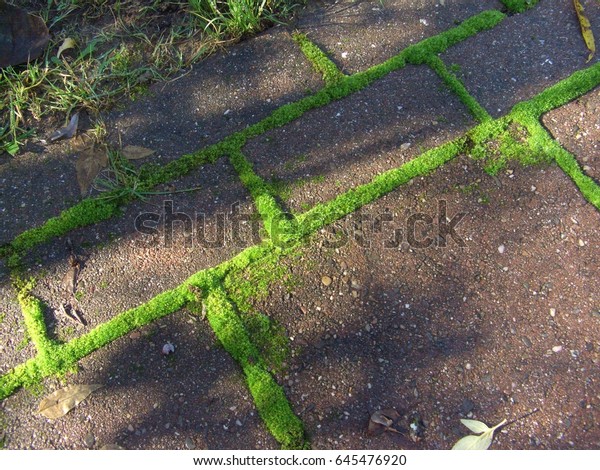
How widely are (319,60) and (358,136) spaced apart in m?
0.50

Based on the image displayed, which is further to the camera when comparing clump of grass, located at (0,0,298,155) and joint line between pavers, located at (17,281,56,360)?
clump of grass, located at (0,0,298,155)

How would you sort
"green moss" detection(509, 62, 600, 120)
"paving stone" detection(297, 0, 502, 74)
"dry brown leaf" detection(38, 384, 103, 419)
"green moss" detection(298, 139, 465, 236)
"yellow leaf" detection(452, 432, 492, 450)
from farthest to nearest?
"paving stone" detection(297, 0, 502, 74)
"green moss" detection(509, 62, 600, 120)
"green moss" detection(298, 139, 465, 236)
"dry brown leaf" detection(38, 384, 103, 419)
"yellow leaf" detection(452, 432, 492, 450)

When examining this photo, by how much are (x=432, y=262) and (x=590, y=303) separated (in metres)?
0.65

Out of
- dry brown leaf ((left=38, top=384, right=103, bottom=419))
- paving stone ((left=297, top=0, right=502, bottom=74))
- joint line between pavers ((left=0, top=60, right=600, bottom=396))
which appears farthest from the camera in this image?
paving stone ((left=297, top=0, right=502, bottom=74))

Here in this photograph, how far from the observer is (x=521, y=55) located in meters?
2.86

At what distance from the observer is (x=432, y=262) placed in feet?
7.84

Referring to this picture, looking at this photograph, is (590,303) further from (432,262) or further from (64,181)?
(64,181)

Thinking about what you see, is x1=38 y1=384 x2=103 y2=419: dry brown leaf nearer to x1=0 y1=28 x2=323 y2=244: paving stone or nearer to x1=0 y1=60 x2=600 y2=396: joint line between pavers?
x1=0 y1=60 x2=600 y2=396: joint line between pavers

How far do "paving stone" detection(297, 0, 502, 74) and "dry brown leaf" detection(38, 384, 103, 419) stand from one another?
1918 mm

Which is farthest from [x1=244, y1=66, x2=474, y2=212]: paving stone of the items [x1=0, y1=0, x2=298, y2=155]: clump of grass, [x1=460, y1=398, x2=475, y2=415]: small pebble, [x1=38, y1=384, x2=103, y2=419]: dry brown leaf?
[x1=38, y1=384, x2=103, y2=419]: dry brown leaf

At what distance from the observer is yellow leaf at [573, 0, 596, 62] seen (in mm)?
2854

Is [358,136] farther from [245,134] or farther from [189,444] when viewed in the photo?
[189,444]

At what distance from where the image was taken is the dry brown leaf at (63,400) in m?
2.18
